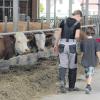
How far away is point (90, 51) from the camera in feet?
35.8

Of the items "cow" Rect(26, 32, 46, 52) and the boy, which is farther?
"cow" Rect(26, 32, 46, 52)

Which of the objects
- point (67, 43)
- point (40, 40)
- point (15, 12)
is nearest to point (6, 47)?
point (15, 12)

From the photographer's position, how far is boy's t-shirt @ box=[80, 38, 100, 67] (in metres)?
10.9

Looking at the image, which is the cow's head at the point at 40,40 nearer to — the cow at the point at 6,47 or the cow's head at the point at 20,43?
the cow's head at the point at 20,43

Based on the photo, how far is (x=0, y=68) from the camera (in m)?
12.7

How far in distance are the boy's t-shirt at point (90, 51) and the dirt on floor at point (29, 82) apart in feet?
3.17

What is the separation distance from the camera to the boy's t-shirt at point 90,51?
1090cm

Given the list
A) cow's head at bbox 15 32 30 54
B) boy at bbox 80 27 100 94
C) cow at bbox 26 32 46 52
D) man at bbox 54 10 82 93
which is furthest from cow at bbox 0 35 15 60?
boy at bbox 80 27 100 94

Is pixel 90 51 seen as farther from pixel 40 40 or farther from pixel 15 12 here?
pixel 40 40

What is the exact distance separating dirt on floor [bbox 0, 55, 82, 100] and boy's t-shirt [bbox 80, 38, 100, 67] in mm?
966

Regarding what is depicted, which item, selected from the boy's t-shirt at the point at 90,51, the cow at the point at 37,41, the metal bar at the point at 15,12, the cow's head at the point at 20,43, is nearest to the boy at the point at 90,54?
the boy's t-shirt at the point at 90,51

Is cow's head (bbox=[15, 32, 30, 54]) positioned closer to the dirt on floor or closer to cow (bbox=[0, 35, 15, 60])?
cow (bbox=[0, 35, 15, 60])

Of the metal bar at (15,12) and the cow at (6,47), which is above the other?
the metal bar at (15,12)

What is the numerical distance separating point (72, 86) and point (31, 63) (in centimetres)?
372
